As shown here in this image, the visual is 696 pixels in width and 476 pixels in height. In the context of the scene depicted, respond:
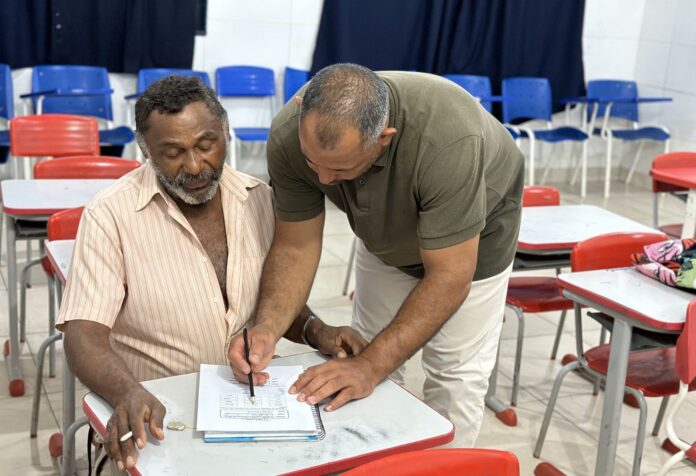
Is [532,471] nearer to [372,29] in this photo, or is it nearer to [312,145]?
[312,145]

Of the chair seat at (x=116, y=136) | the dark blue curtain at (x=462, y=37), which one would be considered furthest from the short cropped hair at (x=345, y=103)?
the dark blue curtain at (x=462, y=37)

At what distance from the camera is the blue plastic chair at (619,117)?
7159 millimetres

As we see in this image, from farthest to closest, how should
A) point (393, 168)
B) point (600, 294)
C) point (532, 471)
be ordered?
point (532, 471)
point (600, 294)
point (393, 168)

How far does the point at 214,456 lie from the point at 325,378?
0.97 feet

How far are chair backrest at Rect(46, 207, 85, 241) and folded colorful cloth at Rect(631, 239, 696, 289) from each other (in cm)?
191

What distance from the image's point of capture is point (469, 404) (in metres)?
2.28

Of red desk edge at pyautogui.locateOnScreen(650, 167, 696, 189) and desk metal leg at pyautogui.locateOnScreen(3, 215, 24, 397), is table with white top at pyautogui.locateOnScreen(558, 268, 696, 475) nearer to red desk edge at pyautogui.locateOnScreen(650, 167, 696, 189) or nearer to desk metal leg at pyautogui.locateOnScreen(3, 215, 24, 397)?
red desk edge at pyautogui.locateOnScreen(650, 167, 696, 189)

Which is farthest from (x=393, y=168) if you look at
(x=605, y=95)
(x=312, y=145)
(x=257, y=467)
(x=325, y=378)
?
(x=605, y=95)

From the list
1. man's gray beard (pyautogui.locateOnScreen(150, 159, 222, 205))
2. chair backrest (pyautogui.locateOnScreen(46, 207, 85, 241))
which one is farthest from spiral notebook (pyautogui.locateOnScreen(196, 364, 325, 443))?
chair backrest (pyautogui.locateOnScreen(46, 207, 85, 241))

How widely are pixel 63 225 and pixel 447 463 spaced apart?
1.87 metres

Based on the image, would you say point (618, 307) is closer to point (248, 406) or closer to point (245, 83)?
point (248, 406)

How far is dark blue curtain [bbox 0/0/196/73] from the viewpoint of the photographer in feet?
18.5

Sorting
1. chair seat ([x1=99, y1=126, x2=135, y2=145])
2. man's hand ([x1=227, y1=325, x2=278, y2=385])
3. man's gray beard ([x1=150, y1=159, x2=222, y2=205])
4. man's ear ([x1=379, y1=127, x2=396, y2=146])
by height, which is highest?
man's ear ([x1=379, y1=127, x2=396, y2=146])

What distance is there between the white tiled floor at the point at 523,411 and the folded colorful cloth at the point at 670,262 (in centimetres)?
73
